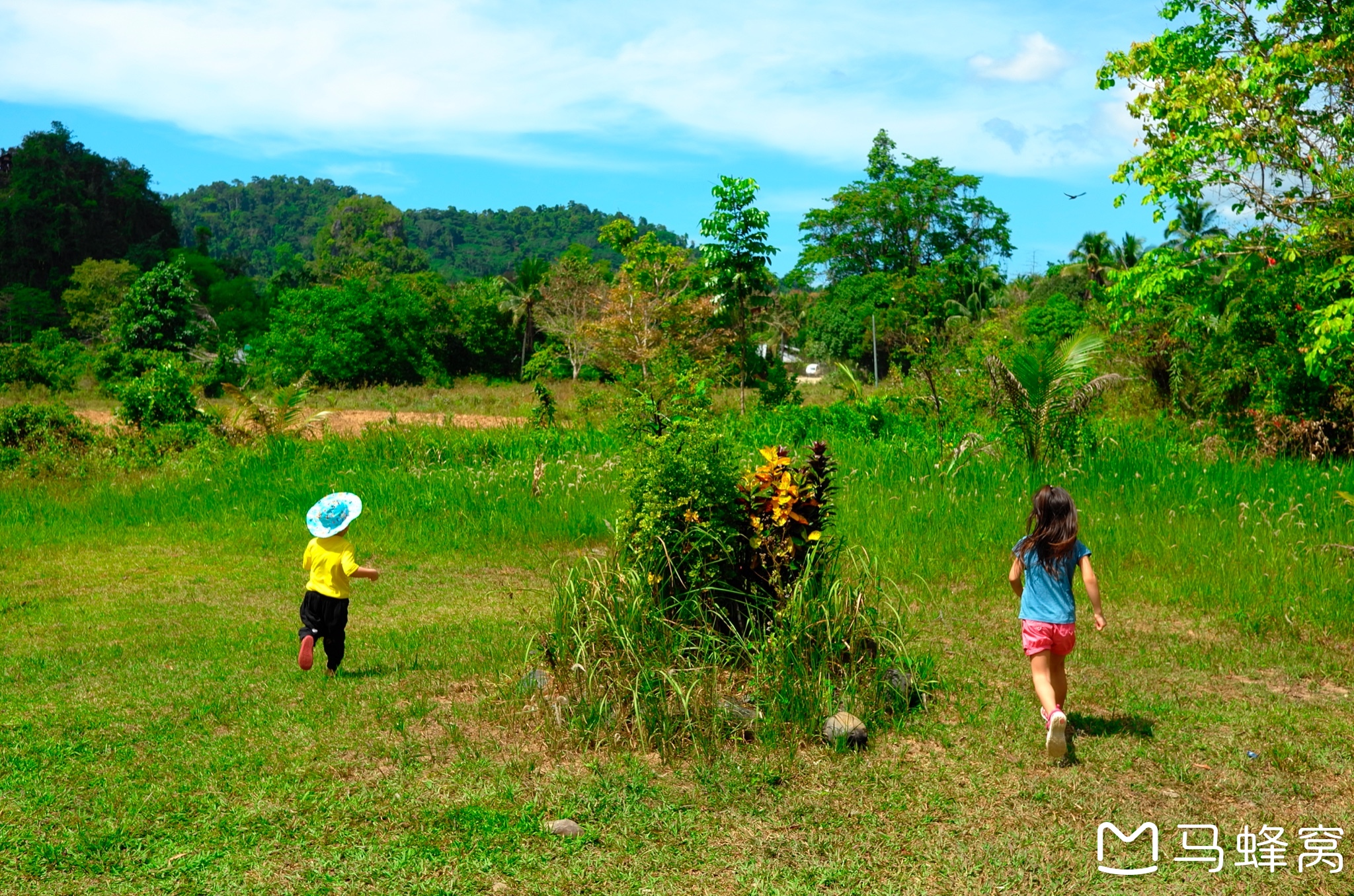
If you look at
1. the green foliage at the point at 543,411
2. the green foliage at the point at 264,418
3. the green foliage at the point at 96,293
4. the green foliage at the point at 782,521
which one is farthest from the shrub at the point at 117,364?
the green foliage at the point at 782,521

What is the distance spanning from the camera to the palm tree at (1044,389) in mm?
12188

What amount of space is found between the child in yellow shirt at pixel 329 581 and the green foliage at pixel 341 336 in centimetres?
3094

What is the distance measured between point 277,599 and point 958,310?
43.2 meters

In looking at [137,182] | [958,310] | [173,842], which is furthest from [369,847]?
[137,182]

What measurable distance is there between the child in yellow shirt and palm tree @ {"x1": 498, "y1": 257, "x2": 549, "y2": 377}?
42.4m

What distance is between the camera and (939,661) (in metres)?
6.51

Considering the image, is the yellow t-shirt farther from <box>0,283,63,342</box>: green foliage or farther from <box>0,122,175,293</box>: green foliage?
<box>0,122,175,293</box>: green foliage

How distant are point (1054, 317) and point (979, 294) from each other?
1365 cm

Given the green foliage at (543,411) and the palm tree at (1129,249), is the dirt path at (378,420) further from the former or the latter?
the palm tree at (1129,249)

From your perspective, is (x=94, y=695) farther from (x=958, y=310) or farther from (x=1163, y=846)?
(x=958, y=310)

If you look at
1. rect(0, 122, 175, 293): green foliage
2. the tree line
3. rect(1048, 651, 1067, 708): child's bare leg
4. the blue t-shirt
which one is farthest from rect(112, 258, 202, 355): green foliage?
rect(1048, 651, 1067, 708): child's bare leg

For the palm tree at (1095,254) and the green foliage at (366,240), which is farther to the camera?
the green foliage at (366,240)

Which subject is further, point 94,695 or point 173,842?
point 94,695

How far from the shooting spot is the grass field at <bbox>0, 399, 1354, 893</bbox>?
3.88 m
